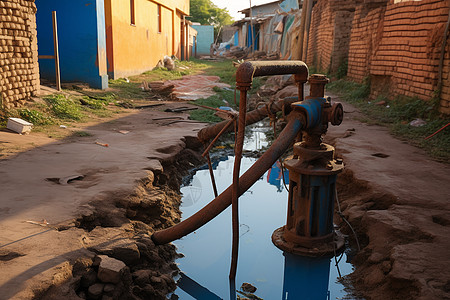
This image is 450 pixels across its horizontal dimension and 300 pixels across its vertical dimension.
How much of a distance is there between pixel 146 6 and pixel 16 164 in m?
12.2

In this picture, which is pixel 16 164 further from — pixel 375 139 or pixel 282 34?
pixel 282 34

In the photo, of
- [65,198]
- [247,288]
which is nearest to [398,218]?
[247,288]

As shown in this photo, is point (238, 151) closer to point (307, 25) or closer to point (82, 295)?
point (82, 295)

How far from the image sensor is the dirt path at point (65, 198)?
204cm

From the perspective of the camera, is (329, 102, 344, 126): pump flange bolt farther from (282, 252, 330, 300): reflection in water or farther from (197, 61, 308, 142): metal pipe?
(282, 252, 330, 300): reflection in water

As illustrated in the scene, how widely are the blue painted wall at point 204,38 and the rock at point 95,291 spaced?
3640 centimetres

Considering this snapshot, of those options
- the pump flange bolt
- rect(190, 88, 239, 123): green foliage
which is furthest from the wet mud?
rect(190, 88, 239, 123): green foliage

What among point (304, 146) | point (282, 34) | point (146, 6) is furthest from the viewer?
point (282, 34)

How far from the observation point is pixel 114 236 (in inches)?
103

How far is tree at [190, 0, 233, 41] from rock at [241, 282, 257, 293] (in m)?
43.9

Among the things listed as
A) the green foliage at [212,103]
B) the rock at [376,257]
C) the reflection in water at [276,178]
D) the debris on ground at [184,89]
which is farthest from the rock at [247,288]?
the debris on ground at [184,89]

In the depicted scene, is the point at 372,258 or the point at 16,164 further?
the point at 16,164

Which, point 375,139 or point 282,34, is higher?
point 282,34

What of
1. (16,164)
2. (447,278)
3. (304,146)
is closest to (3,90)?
(16,164)
